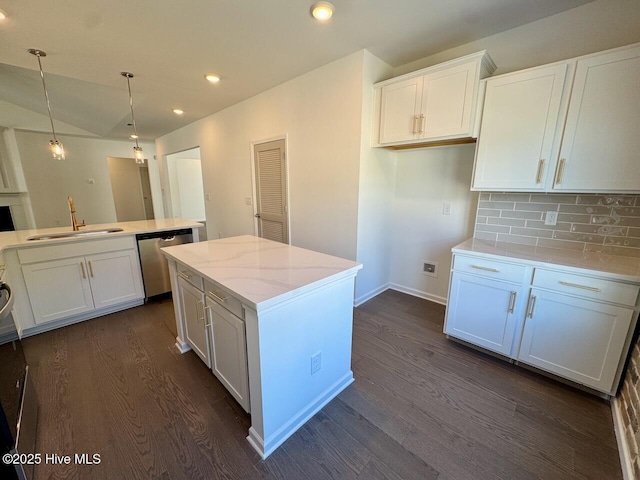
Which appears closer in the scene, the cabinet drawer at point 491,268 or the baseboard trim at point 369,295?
the cabinet drawer at point 491,268

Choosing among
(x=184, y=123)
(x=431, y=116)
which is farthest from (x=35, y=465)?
(x=184, y=123)

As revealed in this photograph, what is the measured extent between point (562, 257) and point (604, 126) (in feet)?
2.84

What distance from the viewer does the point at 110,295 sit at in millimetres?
2625

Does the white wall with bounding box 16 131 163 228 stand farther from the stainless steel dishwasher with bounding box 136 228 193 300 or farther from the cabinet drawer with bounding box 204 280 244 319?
the cabinet drawer with bounding box 204 280 244 319

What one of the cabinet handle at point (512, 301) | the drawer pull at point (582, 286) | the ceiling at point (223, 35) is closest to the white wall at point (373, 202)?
the ceiling at point (223, 35)

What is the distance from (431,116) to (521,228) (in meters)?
1.23

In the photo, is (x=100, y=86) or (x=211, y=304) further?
(x=100, y=86)

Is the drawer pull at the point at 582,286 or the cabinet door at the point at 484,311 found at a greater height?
the drawer pull at the point at 582,286

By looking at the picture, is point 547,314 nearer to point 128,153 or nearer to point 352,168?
point 352,168

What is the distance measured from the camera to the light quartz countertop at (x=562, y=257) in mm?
1486

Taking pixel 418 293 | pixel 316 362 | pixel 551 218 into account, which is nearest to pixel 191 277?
pixel 316 362

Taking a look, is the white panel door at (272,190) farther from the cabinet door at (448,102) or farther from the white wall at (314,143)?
the cabinet door at (448,102)

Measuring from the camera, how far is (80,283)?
244cm

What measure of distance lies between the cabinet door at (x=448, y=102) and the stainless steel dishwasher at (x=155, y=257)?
2.83 meters
